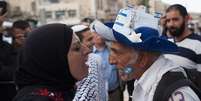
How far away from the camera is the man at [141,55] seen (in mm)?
3123

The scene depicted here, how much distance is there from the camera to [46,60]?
11.6ft

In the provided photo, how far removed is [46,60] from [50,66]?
0.04 metres

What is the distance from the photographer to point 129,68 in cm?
330

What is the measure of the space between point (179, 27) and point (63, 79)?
335 centimetres

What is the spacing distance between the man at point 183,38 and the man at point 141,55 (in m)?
2.53

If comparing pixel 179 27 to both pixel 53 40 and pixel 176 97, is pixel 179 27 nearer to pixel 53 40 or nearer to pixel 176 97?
pixel 53 40

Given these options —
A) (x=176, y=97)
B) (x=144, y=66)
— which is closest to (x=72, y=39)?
(x=144, y=66)

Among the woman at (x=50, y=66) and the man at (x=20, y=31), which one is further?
the man at (x=20, y=31)

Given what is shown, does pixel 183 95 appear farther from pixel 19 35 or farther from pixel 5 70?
pixel 19 35

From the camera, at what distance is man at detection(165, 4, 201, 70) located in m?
6.25

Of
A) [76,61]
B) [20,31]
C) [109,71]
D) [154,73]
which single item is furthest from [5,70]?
[154,73]

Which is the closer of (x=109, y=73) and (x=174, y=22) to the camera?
(x=174, y=22)

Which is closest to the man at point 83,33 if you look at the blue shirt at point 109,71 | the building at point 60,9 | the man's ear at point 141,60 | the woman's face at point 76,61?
the blue shirt at point 109,71

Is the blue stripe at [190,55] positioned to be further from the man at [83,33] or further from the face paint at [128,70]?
the face paint at [128,70]
